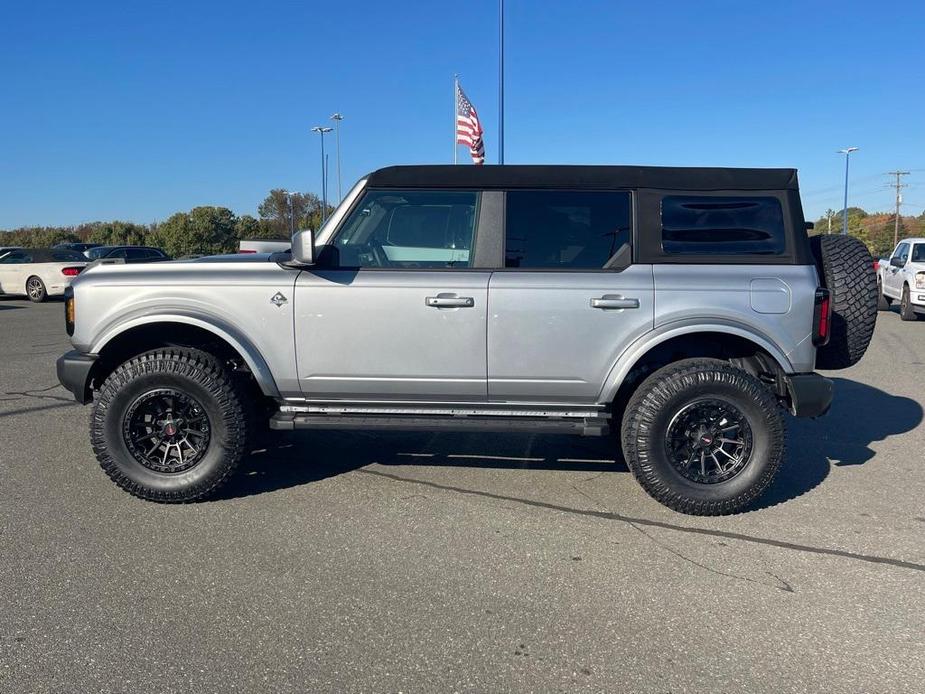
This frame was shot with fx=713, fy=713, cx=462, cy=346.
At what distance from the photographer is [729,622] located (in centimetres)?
307

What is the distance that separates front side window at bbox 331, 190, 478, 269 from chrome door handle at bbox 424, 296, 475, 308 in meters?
0.27

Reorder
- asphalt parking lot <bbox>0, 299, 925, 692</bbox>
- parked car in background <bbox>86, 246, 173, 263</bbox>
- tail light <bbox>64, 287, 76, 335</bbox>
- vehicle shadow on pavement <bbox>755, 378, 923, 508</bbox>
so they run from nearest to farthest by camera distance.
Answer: asphalt parking lot <bbox>0, 299, 925, 692</bbox> → tail light <bbox>64, 287, 76, 335</bbox> → vehicle shadow on pavement <bbox>755, 378, 923, 508</bbox> → parked car in background <bbox>86, 246, 173, 263</bbox>

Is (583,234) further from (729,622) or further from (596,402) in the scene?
(729,622)

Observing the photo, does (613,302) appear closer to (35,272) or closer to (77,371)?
(77,371)

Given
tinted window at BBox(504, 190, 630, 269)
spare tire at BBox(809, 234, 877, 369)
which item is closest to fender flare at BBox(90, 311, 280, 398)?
tinted window at BBox(504, 190, 630, 269)

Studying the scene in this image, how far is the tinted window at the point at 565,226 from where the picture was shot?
14.5ft

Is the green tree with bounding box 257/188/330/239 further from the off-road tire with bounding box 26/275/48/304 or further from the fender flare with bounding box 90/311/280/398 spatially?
the fender flare with bounding box 90/311/280/398

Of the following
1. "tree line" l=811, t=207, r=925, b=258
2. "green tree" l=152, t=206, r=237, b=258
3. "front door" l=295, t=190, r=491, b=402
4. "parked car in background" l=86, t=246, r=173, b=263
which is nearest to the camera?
Result: "front door" l=295, t=190, r=491, b=402

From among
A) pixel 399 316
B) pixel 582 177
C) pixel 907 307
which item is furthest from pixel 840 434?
pixel 907 307

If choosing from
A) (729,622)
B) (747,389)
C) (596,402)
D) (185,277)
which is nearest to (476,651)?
(729,622)

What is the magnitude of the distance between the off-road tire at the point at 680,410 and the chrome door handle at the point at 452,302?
1.18 m

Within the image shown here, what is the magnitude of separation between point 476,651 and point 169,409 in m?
2.62

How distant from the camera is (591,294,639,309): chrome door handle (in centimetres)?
421

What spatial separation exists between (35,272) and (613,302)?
1989 centimetres
